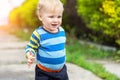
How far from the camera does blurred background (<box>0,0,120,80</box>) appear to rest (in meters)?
8.41

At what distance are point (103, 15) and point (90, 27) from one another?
0.54 m

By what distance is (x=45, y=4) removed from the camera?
462 centimetres

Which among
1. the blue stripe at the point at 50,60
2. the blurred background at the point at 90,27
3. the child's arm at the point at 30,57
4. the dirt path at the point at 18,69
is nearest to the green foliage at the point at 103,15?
the blurred background at the point at 90,27

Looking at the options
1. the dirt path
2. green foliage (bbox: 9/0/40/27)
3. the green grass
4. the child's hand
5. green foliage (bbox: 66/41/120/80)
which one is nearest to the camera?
the child's hand

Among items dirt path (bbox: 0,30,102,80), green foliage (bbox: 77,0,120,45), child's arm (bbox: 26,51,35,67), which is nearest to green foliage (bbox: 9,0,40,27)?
green foliage (bbox: 77,0,120,45)

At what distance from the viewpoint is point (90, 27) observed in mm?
9453

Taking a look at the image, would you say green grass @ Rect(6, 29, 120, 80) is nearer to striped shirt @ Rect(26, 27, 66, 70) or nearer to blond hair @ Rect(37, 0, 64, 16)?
striped shirt @ Rect(26, 27, 66, 70)

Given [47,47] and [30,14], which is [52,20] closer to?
[47,47]

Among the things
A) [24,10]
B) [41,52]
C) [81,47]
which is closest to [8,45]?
[81,47]

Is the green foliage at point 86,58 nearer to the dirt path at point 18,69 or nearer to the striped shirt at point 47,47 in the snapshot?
the dirt path at point 18,69

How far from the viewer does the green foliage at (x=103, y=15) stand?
8.30 metres

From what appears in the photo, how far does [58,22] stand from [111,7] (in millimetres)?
3916

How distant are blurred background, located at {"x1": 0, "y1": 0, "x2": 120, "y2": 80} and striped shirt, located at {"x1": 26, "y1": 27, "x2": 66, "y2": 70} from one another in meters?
2.95

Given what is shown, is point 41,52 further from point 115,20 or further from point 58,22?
point 115,20
